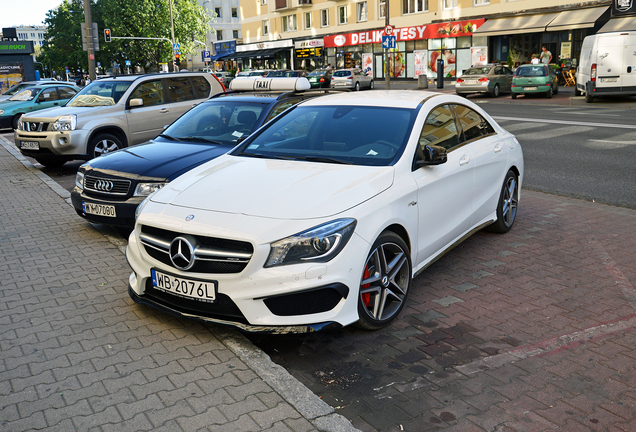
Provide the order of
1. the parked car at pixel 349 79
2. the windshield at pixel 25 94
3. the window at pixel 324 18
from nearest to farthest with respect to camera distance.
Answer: the windshield at pixel 25 94 < the parked car at pixel 349 79 < the window at pixel 324 18

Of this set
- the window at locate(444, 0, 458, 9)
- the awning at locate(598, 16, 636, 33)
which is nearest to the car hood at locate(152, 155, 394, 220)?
the awning at locate(598, 16, 636, 33)

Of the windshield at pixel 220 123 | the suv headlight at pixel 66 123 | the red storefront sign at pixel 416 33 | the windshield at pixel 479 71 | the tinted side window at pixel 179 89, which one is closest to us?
the windshield at pixel 220 123

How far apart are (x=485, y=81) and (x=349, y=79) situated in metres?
12.3

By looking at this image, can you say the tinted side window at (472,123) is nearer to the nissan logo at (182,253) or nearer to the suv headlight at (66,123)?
the nissan logo at (182,253)

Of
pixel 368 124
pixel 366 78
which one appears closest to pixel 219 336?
pixel 368 124

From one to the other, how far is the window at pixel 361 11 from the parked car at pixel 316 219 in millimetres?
47911

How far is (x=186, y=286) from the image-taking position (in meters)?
3.78

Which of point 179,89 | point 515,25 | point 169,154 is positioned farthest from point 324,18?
point 169,154

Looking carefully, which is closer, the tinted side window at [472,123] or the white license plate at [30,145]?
the tinted side window at [472,123]

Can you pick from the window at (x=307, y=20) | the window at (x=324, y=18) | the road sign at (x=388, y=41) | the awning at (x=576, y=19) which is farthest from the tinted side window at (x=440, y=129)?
the window at (x=307, y=20)

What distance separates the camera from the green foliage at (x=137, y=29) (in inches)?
2498

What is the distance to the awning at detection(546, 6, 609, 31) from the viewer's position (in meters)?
32.2

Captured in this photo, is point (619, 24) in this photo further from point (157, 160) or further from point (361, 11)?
point (157, 160)

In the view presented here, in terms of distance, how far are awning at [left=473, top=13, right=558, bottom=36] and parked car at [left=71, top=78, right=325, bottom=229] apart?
31527 mm
